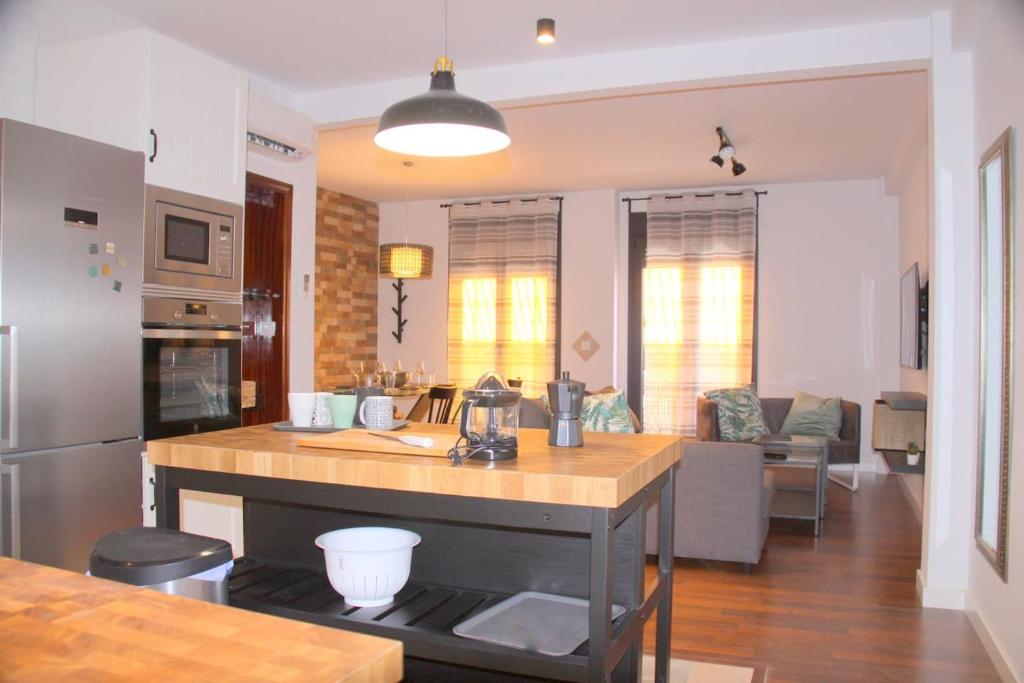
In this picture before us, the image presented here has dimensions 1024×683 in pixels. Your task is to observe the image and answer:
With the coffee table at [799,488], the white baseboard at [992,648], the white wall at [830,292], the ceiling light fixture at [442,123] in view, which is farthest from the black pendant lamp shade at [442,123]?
the white wall at [830,292]

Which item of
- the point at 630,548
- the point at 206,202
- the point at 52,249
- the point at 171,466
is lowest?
the point at 630,548

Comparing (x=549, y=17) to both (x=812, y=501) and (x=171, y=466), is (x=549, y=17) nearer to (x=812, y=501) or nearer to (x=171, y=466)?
(x=171, y=466)

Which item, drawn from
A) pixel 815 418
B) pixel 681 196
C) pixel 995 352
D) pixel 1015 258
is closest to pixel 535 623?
pixel 1015 258

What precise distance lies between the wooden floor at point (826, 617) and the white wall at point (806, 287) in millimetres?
2902

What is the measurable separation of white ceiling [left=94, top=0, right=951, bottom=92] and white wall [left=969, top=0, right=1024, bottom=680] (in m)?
0.55

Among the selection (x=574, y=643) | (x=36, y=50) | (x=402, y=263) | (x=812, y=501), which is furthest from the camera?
(x=402, y=263)

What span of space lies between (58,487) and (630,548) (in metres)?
2.15

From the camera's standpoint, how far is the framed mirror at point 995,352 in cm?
290

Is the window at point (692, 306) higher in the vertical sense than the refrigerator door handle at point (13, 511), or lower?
higher

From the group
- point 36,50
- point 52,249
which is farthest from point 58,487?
point 36,50

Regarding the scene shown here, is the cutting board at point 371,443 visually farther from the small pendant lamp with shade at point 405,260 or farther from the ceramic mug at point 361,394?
the small pendant lamp with shade at point 405,260

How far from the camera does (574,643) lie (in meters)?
1.85

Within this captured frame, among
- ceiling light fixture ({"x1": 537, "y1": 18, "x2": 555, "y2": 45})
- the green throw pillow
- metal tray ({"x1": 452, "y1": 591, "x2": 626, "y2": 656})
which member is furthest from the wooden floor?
ceiling light fixture ({"x1": 537, "y1": 18, "x2": 555, "y2": 45})

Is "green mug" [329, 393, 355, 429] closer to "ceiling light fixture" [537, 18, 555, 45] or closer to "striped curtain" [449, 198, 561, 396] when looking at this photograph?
"ceiling light fixture" [537, 18, 555, 45]
